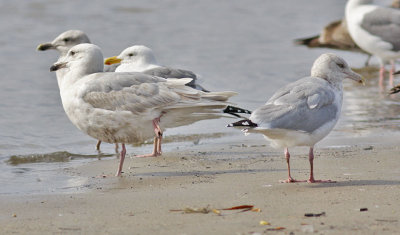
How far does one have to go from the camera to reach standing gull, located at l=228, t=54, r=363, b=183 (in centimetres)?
608

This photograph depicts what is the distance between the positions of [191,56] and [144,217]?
31.0 feet

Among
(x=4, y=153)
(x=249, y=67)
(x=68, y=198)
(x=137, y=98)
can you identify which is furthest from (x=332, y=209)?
(x=249, y=67)

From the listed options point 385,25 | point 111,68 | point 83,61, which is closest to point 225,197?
point 83,61

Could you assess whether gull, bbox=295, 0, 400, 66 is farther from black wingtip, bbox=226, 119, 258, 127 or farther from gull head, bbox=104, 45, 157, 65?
black wingtip, bbox=226, 119, 258, 127

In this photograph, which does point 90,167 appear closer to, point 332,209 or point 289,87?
point 289,87

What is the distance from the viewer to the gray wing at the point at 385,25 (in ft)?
43.6

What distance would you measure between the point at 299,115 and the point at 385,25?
308 inches

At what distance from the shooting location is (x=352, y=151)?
25.1ft

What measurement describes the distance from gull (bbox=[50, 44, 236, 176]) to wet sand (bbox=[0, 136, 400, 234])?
42 centimetres

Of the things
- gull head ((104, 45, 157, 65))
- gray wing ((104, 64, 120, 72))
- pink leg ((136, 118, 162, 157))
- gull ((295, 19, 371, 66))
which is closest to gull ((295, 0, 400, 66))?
gull ((295, 19, 371, 66))

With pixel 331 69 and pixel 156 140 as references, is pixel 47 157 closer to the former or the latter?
pixel 156 140

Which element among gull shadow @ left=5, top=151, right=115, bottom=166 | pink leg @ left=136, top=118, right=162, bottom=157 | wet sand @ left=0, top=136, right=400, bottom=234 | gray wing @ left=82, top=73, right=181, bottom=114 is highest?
gray wing @ left=82, top=73, right=181, bottom=114

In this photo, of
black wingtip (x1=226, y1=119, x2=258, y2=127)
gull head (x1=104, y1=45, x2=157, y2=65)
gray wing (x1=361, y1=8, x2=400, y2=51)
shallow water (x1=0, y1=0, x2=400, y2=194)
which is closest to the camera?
black wingtip (x1=226, y1=119, x2=258, y2=127)

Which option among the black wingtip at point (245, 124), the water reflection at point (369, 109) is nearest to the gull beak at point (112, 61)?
the water reflection at point (369, 109)
